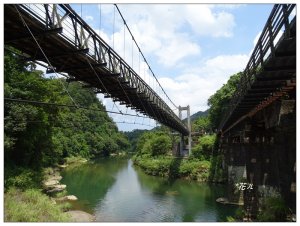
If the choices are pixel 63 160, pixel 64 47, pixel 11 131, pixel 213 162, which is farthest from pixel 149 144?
pixel 64 47

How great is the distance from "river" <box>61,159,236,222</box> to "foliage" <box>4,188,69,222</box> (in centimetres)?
380

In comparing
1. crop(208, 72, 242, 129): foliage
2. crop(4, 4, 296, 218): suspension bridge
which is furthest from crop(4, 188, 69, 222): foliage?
crop(208, 72, 242, 129): foliage

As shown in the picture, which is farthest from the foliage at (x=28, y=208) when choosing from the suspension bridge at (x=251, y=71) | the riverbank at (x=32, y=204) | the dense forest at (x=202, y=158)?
the dense forest at (x=202, y=158)

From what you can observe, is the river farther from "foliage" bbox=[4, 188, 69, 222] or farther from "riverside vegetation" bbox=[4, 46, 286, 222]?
"foliage" bbox=[4, 188, 69, 222]

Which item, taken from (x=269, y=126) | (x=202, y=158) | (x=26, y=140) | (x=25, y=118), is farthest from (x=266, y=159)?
(x=202, y=158)

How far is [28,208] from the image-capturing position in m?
16.9

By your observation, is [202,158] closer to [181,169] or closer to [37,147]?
[181,169]

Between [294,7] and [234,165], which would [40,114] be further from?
[294,7]

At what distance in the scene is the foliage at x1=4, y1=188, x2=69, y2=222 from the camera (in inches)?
594

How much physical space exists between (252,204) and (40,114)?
15727 millimetres

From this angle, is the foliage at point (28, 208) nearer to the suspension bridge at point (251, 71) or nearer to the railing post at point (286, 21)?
the suspension bridge at point (251, 71)

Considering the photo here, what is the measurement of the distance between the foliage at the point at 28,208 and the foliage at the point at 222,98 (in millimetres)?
33209

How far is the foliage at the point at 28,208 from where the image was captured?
15.1 meters

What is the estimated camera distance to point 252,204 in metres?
20.2
